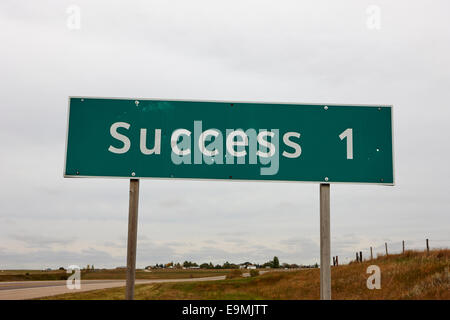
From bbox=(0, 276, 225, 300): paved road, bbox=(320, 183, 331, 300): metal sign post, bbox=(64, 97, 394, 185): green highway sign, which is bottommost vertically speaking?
bbox=(0, 276, 225, 300): paved road

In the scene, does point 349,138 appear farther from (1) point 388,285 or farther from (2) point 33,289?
(2) point 33,289

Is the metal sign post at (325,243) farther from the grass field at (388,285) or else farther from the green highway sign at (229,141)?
the grass field at (388,285)

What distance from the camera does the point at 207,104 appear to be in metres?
5.54

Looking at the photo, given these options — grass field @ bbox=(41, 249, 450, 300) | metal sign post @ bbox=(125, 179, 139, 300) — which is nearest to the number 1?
metal sign post @ bbox=(125, 179, 139, 300)

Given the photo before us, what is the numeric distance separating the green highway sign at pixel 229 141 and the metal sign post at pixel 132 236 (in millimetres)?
193

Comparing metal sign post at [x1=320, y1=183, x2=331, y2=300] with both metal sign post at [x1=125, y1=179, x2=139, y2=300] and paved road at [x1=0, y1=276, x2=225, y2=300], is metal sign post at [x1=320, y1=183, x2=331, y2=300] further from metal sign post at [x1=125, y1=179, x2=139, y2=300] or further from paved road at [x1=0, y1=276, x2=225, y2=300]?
paved road at [x1=0, y1=276, x2=225, y2=300]

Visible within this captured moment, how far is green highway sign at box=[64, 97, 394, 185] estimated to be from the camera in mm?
5398

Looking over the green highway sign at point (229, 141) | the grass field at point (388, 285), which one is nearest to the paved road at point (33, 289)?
the grass field at point (388, 285)

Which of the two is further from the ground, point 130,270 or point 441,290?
point 130,270

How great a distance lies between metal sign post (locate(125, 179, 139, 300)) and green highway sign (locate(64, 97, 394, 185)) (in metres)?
0.19
